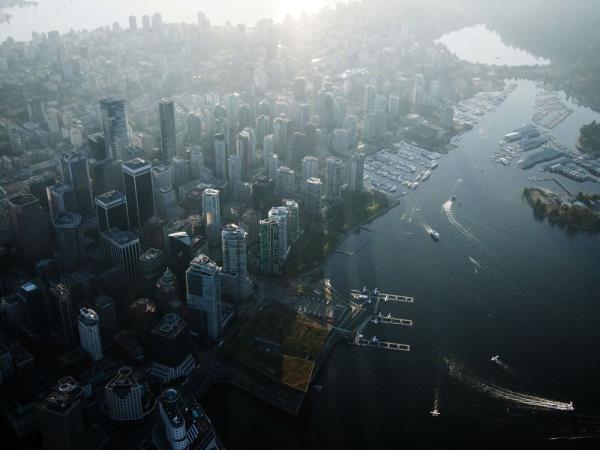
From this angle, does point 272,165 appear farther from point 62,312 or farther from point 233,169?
point 62,312

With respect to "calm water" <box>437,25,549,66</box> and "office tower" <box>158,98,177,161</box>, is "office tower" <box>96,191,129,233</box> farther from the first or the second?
"calm water" <box>437,25,549,66</box>

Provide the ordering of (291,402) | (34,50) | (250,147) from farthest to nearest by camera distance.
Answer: (34,50) < (250,147) < (291,402)

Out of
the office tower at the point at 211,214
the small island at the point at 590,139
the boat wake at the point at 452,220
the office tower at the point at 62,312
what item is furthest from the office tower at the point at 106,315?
the small island at the point at 590,139

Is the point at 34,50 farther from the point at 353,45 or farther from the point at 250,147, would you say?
the point at 250,147

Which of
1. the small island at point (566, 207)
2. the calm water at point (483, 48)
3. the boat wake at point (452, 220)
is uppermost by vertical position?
the calm water at point (483, 48)

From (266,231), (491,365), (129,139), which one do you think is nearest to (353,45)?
(129,139)

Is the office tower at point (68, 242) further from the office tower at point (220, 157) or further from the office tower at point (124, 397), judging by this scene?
the office tower at point (220, 157)

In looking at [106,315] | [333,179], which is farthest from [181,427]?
[333,179]
